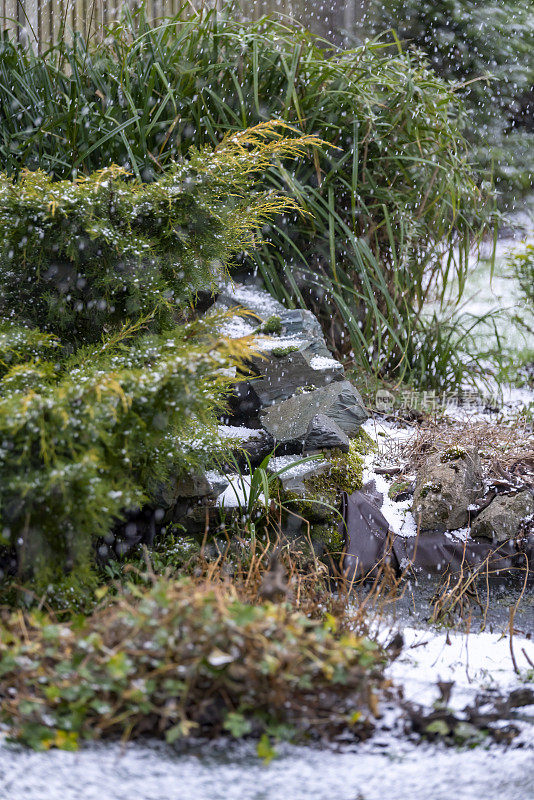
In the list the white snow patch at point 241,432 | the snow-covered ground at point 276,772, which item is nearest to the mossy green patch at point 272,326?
the white snow patch at point 241,432

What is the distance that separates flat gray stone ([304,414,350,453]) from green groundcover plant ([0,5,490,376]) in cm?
100

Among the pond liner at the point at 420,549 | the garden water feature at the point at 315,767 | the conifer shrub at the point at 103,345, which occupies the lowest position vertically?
the pond liner at the point at 420,549

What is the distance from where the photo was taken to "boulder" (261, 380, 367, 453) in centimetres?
262

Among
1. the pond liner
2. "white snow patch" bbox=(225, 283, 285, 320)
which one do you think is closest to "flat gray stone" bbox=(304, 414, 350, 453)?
the pond liner

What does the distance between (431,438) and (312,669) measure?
1.97 metres

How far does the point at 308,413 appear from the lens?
2691mm

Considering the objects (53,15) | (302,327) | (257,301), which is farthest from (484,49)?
(302,327)

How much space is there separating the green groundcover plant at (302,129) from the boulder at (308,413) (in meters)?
0.74

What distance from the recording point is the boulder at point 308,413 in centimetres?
262

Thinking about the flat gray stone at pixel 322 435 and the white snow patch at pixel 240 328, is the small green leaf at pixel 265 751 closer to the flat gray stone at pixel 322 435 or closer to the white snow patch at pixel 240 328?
the flat gray stone at pixel 322 435

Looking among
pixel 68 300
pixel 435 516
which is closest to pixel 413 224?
pixel 435 516

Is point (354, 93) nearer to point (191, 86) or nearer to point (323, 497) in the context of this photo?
point (191, 86)

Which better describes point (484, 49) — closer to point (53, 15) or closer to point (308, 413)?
point (53, 15)

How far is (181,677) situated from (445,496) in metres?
1.55
